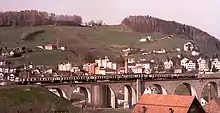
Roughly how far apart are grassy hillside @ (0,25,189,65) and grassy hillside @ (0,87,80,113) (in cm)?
4809

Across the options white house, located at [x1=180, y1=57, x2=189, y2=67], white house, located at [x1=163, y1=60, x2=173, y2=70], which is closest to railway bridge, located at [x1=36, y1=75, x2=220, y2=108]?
white house, located at [x1=163, y1=60, x2=173, y2=70]

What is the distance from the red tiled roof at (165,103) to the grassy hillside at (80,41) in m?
66.3

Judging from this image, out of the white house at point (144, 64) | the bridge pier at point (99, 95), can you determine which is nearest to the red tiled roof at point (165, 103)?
the bridge pier at point (99, 95)

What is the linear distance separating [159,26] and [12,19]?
203 feet

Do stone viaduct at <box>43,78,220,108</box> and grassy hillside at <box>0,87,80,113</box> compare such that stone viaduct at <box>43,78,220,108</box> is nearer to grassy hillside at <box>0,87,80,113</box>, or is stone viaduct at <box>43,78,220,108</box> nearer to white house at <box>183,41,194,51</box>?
grassy hillside at <box>0,87,80,113</box>

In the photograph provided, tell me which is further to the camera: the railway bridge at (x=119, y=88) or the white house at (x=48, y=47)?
the white house at (x=48, y=47)

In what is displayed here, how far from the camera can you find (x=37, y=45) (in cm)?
10894

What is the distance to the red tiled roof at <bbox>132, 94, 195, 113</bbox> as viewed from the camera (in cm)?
2442

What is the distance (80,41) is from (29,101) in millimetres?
83105

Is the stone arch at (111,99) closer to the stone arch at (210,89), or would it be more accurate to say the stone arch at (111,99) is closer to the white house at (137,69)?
the stone arch at (210,89)

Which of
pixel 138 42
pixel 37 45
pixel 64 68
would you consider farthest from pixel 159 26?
pixel 64 68

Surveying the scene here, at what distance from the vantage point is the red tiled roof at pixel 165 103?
24.4 m

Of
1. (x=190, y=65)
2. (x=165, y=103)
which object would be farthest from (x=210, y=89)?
(x=165, y=103)

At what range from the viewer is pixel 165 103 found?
25.1 meters
